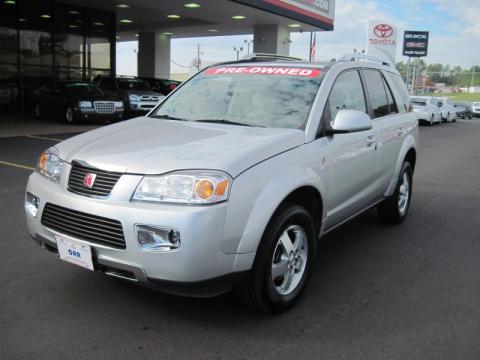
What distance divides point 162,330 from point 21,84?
21.3 metres

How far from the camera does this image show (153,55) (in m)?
Answer: 31.8

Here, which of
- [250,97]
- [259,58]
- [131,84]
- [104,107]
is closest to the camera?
[250,97]

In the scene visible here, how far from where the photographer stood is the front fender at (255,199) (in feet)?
10.3

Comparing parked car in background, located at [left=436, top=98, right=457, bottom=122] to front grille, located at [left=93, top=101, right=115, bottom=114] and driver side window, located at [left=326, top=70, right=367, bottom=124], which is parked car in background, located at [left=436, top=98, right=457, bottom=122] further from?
driver side window, located at [left=326, top=70, right=367, bottom=124]

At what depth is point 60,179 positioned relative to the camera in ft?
11.5

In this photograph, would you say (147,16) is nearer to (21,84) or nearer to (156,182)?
(21,84)

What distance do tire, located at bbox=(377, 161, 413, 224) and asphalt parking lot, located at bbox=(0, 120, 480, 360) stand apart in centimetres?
58

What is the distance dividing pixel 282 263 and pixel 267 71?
→ 72.4 inches

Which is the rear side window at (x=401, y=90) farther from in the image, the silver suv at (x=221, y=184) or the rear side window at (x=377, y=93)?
the silver suv at (x=221, y=184)

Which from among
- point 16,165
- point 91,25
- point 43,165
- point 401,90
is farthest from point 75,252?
point 91,25

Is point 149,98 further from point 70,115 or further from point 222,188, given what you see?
point 222,188

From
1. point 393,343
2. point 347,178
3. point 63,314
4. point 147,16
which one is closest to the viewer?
point 393,343

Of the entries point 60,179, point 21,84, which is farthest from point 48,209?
point 21,84

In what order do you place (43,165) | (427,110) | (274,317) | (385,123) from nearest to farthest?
1. (274,317)
2. (43,165)
3. (385,123)
4. (427,110)
